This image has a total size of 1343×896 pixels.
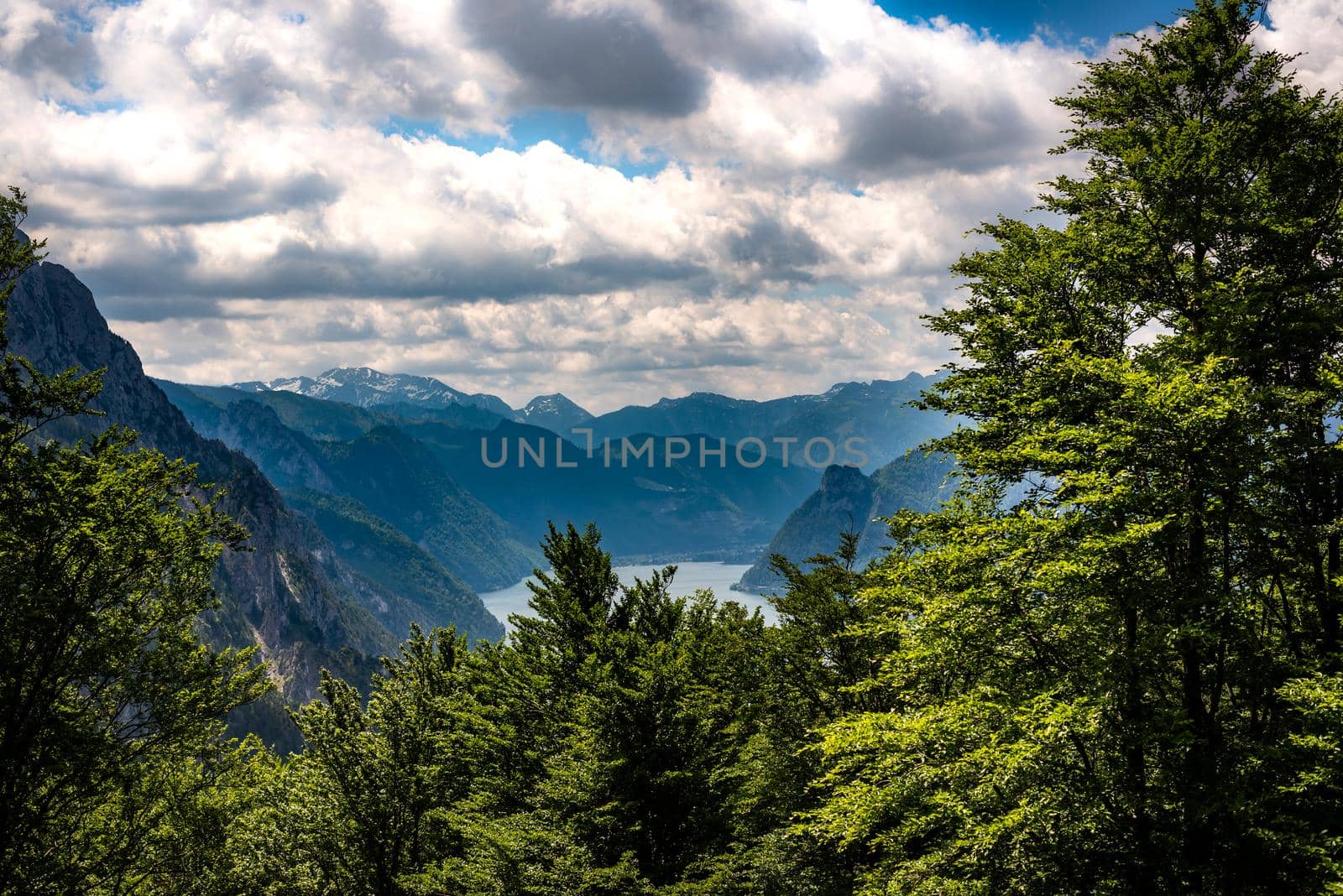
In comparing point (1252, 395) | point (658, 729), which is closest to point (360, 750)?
point (658, 729)

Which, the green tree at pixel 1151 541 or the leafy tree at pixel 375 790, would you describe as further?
the leafy tree at pixel 375 790

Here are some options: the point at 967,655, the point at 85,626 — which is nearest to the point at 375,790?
the point at 85,626

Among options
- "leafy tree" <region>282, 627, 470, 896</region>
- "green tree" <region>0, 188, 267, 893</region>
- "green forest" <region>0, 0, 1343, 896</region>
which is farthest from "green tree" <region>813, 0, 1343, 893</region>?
"green tree" <region>0, 188, 267, 893</region>

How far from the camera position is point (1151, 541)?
14.0 meters

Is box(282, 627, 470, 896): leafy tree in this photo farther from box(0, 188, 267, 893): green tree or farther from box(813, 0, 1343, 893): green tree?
box(813, 0, 1343, 893): green tree

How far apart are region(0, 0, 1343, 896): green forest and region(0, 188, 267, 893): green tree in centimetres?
12

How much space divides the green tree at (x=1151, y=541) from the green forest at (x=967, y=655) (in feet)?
0.29

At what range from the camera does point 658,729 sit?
22.2m

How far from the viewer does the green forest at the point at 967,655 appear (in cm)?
1311

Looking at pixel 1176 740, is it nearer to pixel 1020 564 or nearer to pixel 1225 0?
pixel 1020 564

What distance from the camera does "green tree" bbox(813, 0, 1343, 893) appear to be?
504 inches

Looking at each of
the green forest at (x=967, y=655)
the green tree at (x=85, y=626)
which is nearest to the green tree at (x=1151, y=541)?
the green forest at (x=967, y=655)

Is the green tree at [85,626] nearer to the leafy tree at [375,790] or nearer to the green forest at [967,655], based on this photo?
the green forest at [967,655]

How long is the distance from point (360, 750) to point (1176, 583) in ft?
73.3
